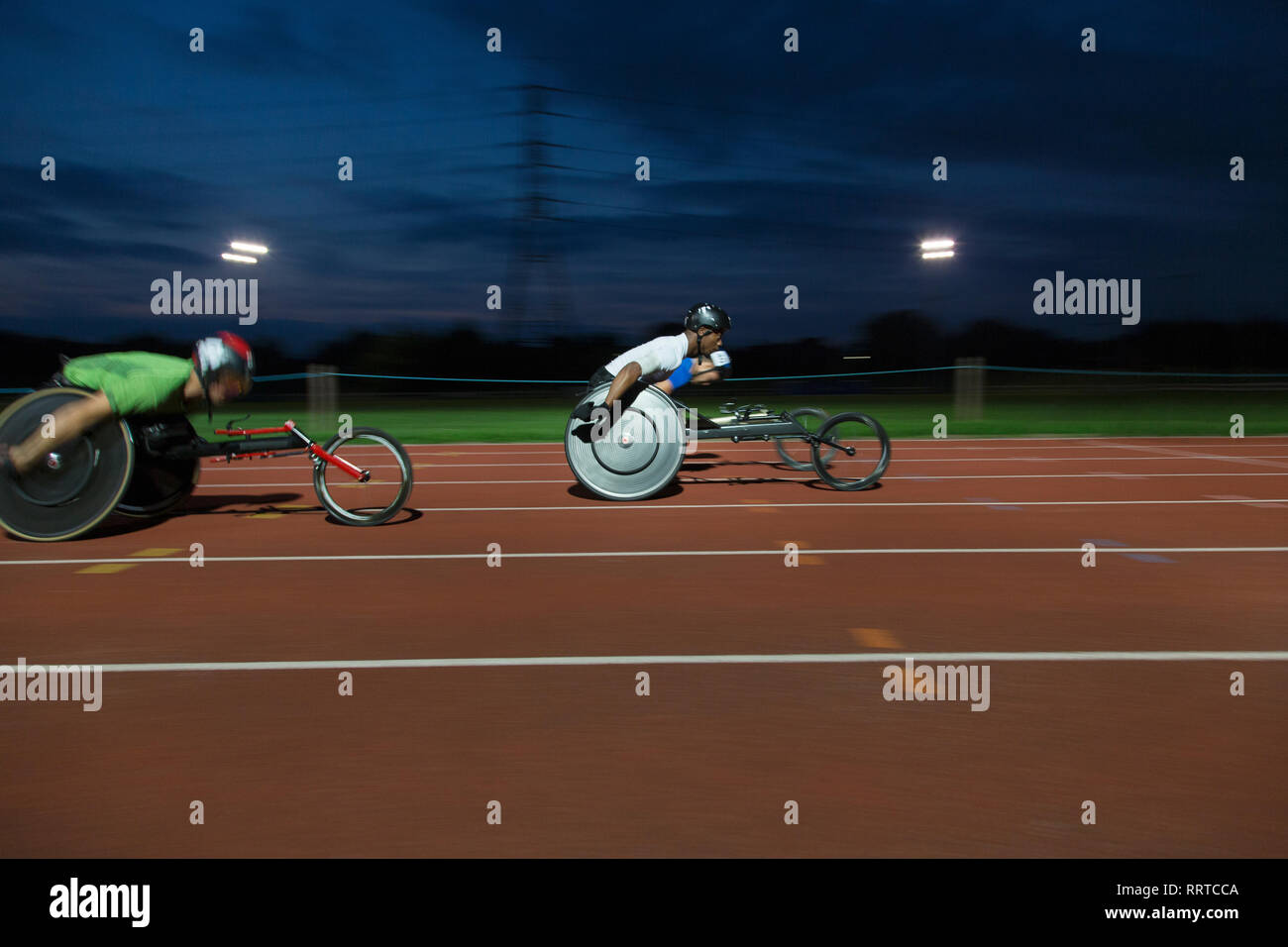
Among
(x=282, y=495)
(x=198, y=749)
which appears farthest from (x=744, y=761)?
(x=282, y=495)

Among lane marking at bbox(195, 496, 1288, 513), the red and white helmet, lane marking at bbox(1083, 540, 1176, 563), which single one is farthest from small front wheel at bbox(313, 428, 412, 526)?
lane marking at bbox(1083, 540, 1176, 563)

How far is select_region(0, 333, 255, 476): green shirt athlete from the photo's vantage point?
684cm

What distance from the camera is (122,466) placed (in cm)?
705

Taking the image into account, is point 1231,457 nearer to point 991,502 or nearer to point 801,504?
point 991,502

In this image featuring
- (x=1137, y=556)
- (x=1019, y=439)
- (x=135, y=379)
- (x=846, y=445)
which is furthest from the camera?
(x=1019, y=439)

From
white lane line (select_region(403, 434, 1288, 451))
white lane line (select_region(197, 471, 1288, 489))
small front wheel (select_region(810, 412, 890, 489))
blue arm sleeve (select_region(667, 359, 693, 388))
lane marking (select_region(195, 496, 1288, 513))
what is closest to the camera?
lane marking (select_region(195, 496, 1288, 513))

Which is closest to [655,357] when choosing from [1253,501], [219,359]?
[219,359]

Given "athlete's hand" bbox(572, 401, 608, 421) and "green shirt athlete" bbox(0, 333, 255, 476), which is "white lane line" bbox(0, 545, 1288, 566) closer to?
"green shirt athlete" bbox(0, 333, 255, 476)

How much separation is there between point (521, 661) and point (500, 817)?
1491 mm

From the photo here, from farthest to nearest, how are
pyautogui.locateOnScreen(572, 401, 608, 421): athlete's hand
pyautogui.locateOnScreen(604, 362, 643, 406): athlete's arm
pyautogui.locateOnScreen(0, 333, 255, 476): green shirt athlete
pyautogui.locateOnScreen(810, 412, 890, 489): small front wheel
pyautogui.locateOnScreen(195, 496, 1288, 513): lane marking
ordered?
1. pyautogui.locateOnScreen(810, 412, 890, 489): small front wheel
2. pyautogui.locateOnScreen(195, 496, 1288, 513): lane marking
3. pyautogui.locateOnScreen(572, 401, 608, 421): athlete's hand
4. pyautogui.locateOnScreen(604, 362, 643, 406): athlete's arm
5. pyautogui.locateOnScreen(0, 333, 255, 476): green shirt athlete

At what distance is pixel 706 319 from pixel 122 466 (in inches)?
212

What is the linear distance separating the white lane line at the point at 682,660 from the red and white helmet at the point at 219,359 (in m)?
3.49

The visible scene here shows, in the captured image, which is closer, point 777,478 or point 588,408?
point 588,408

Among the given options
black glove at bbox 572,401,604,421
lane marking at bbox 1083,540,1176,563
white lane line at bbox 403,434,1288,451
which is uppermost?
white lane line at bbox 403,434,1288,451
